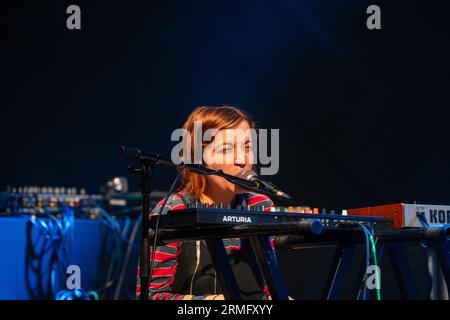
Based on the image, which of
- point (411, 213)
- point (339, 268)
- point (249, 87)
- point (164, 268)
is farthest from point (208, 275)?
point (249, 87)

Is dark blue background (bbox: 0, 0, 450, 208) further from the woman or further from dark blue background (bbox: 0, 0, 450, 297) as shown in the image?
the woman

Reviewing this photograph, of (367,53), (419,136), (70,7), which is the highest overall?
(70,7)

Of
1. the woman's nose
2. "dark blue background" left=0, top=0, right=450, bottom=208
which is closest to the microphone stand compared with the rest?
the woman's nose

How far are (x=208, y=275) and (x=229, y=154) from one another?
0.42 m

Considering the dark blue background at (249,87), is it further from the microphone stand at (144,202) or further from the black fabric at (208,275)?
the microphone stand at (144,202)

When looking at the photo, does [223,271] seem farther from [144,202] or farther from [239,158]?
[239,158]

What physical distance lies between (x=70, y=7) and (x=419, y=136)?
8.46ft

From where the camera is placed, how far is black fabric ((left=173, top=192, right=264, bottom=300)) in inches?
78.1

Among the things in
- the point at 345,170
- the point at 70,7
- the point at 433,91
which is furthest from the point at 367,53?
the point at 70,7

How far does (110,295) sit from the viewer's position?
4047 mm

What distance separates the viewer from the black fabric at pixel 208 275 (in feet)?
6.51

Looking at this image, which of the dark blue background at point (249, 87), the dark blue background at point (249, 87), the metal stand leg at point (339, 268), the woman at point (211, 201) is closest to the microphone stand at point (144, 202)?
the woman at point (211, 201)

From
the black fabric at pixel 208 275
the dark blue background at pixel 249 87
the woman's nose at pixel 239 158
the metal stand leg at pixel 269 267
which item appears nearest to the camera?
the metal stand leg at pixel 269 267

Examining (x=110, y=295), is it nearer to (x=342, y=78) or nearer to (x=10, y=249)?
(x=10, y=249)
